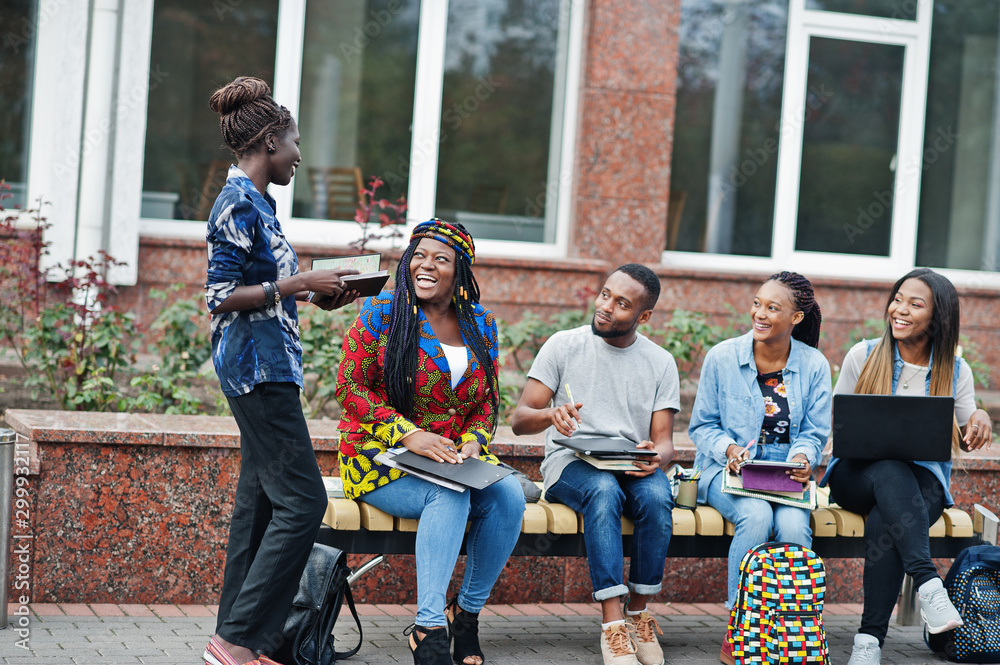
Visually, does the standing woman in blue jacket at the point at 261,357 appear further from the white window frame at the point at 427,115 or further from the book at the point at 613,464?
the white window frame at the point at 427,115

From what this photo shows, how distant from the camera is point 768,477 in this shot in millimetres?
4340

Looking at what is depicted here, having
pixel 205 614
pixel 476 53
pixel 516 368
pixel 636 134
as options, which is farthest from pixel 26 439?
pixel 476 53

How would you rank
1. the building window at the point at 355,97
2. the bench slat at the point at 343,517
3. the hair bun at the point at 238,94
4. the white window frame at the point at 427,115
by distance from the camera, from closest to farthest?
the hair bun at the point at 238,94, the bench slat at the point at 343,517, the white window frame at the point at 427,115, the building window at the point at 355,97

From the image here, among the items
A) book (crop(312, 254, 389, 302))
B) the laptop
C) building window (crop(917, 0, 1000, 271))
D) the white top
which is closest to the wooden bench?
the laptop

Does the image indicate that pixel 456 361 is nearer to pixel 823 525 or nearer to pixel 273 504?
pixel 273 504

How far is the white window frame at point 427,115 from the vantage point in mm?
8727

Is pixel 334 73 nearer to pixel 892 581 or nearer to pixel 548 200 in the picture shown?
pixel 548 200

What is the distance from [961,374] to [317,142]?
6908 millimetres

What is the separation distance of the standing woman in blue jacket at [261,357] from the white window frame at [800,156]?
6.34m

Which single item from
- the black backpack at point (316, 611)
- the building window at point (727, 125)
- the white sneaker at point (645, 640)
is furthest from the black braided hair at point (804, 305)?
the building window at point (727, 125)

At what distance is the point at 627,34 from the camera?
863 centimetres

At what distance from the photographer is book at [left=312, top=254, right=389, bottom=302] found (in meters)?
3.57

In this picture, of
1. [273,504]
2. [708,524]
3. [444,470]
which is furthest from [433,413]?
[708,524]

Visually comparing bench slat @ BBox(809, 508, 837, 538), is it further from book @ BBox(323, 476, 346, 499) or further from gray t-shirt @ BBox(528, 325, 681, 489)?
book @ BBox(323, 476, 346, 499)
